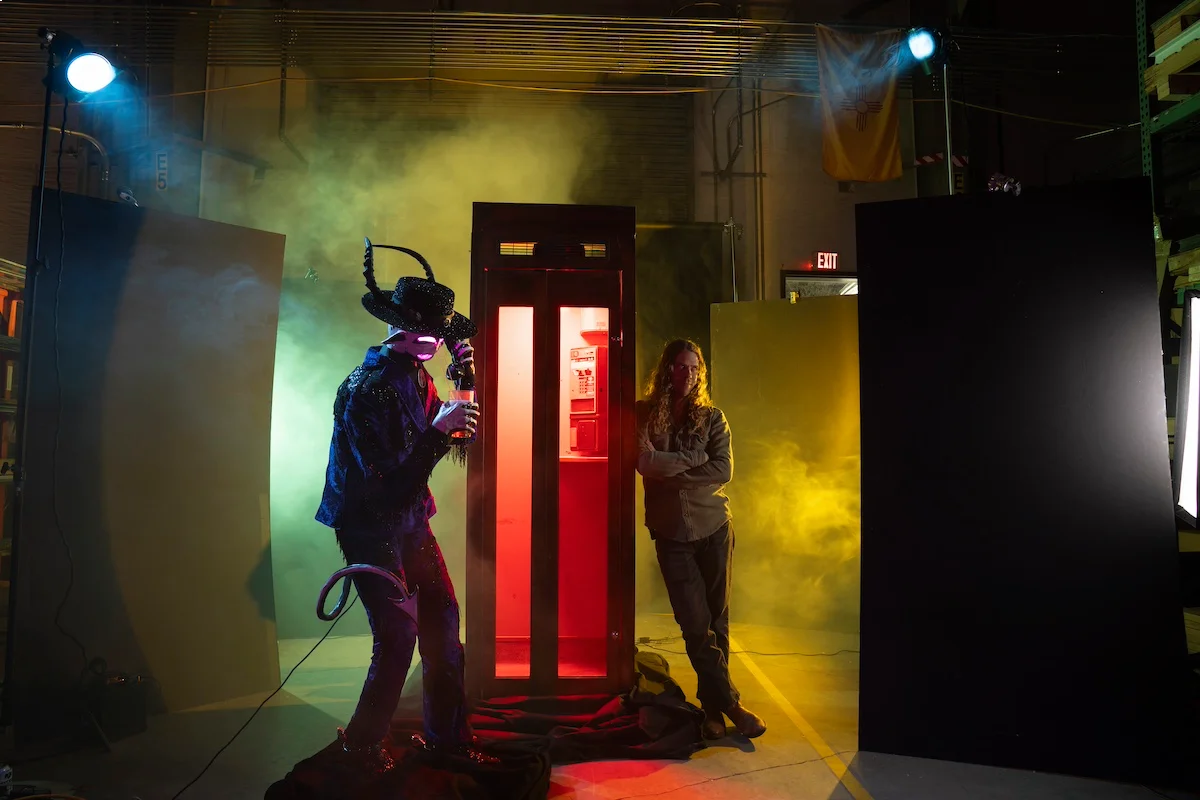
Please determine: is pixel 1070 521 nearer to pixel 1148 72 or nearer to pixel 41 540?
pixel 1148 72

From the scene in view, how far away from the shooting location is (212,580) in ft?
14.6

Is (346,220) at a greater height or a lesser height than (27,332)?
greater

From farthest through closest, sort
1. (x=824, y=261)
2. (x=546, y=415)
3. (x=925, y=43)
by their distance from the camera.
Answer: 1. (x=824, y=261)
2. (x=925, y=43)
3. (x=546, y=415)

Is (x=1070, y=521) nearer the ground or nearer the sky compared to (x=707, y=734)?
nearer the sky

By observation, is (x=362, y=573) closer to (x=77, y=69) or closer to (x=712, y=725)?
(x=712, y=725)

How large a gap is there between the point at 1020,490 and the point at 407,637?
3.27 meters

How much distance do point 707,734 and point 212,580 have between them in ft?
11.0

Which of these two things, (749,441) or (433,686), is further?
(749,441)

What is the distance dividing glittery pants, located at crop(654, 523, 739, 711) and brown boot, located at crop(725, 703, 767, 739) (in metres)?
0.05

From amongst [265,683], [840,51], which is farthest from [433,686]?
[840,51]

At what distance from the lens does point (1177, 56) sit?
12.2ft

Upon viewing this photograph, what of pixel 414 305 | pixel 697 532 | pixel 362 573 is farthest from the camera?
pixel 697 532

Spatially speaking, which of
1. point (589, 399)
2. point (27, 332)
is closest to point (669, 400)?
point (589, 399)

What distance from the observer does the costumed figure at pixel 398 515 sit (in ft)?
10.2
